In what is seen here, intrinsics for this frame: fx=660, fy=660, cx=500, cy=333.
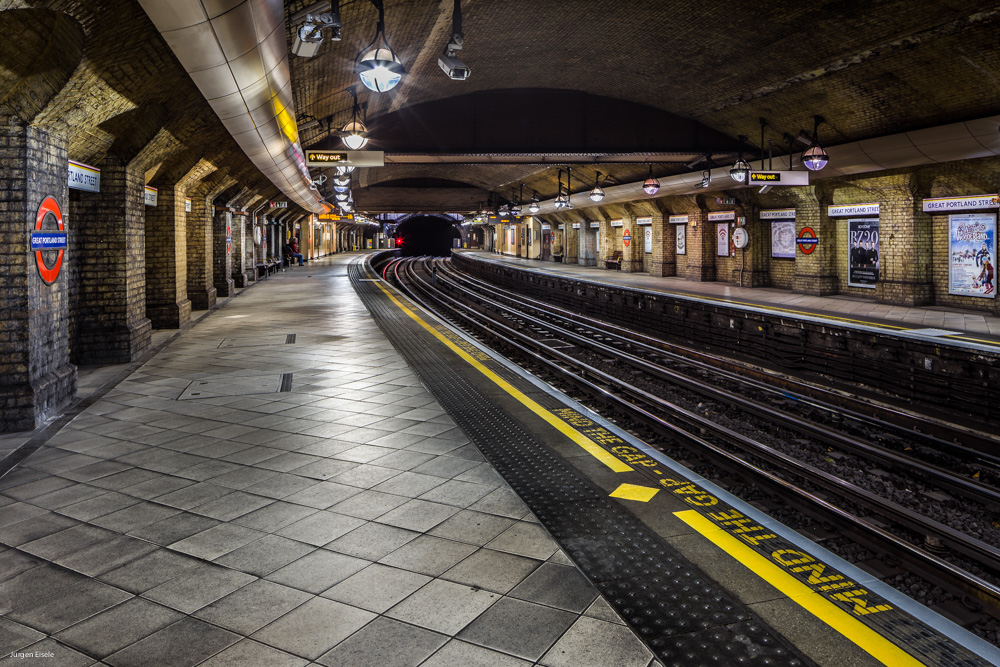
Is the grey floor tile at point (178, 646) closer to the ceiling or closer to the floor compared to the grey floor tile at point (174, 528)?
closer to the floor

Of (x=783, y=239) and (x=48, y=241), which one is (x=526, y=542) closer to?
(x=48, y=241)

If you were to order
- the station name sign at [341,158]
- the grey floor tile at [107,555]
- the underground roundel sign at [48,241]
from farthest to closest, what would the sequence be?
the station name sign at [341,158]
the underground roundel sign at [48,241]
the grey floor tile at [107,555]

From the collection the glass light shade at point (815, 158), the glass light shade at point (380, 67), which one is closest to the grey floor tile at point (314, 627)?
the glass light shade at point (380, 67)

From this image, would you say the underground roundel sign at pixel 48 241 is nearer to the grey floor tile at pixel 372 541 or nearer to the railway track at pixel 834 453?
the grey floor tile at pixel 372 541

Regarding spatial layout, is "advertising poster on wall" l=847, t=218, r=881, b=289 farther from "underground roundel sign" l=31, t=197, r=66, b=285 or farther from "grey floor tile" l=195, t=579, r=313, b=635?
"grey floor tile" l=195, t=579, r=313, b=635

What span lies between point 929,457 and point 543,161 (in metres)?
13.9

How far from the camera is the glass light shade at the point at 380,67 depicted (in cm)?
683

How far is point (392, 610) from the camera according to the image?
3053 mm

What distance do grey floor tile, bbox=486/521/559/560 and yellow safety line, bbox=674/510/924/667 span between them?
930 millimetres

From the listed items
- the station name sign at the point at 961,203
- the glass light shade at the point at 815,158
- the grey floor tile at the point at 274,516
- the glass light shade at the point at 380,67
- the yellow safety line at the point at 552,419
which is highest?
the glass light shade at the point at 815,158

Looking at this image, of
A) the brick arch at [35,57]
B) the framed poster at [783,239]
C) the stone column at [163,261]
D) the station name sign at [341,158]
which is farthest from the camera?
the framed poster at [783,239]

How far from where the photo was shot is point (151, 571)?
3.40 metres

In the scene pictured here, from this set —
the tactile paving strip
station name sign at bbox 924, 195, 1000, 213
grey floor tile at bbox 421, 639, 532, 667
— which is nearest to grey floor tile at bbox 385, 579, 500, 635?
grey floor tile at bbox 421, 639, 532, 667

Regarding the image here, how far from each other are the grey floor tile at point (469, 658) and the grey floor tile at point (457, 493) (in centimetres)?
157
